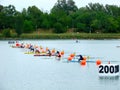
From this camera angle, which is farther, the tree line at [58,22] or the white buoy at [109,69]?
the tree line at [58,22]

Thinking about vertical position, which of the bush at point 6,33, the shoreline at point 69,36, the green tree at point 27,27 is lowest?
the shoreline at point 69,36

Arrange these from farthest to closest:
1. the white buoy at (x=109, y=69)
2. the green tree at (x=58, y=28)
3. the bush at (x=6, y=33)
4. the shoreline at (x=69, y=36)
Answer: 1. the green tree at (x=58, y=28)
2. the shoreline at (x=69, y=36)
3. the bush at (x=6, y=33)
4. the white buoy at (x=109, y=69)

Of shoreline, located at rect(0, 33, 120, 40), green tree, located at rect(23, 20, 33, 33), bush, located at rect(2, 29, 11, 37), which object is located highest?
green tree, located at rect(23, 20, 33, 33)

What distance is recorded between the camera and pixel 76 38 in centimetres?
17012

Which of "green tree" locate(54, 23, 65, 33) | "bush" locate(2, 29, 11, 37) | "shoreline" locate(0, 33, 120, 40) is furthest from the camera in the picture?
"green tree" locate(54, 23, 65, 33)

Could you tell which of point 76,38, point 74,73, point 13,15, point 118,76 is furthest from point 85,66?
point 13,15

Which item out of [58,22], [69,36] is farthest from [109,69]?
[58,22]

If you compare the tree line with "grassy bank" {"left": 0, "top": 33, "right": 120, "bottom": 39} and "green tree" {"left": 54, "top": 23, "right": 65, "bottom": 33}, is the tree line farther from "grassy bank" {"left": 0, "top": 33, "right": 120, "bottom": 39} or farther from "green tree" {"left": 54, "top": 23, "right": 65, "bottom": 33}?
"grassy bank" {"left": 0, "top": 33, "right": 120, "bottom": 39}

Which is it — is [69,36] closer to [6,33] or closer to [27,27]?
[27,27]

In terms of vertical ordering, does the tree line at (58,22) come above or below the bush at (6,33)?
above

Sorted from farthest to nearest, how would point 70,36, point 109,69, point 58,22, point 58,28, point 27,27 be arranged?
1. point 58,22
2. point 27,27
3. point 58,28
4. point 70,36
5. point 109,69

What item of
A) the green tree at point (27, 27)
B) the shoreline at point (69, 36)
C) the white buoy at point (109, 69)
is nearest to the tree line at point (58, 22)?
the green tree at point (27, 27)

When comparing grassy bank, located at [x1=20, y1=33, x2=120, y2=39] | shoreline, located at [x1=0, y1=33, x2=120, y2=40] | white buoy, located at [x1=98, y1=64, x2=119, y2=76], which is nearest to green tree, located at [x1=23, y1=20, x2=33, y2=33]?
shoreline, located at [x1=0, y1=33, x2=120, y2=40]

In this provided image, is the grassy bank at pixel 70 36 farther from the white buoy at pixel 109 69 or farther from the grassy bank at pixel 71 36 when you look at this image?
the white buoy at pixel 109 69
